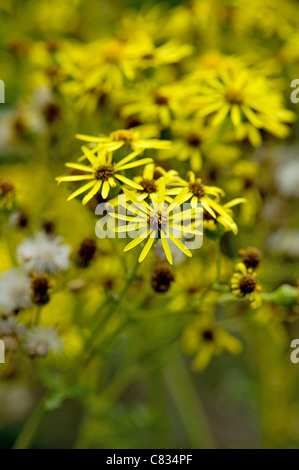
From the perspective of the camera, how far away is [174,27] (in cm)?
185

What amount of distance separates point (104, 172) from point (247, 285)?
0.38m

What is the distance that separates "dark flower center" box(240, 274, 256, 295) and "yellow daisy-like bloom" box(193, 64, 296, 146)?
17.3 inches

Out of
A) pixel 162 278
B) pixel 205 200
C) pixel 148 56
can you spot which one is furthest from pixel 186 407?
pixel 148 56

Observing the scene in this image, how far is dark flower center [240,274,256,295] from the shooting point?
111 centimetres

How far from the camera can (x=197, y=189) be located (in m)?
1.11

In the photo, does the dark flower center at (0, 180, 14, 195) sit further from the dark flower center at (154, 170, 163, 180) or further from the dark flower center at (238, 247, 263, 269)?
the dark flower center at (238, 247, 263, 269)

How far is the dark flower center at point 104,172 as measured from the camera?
3.61 feet

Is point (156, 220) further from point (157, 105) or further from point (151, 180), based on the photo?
point (157, 105)

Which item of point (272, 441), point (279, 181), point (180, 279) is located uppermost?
point (279, 181)

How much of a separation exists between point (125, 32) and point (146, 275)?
0.89 meters
